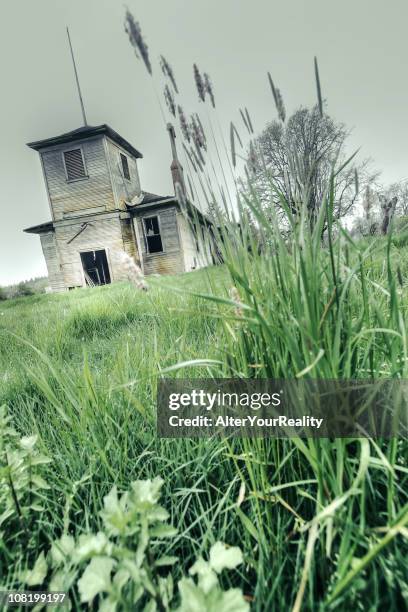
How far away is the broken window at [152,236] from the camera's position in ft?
49.4

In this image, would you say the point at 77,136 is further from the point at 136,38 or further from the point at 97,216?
the point at 136,38

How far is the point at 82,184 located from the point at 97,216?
1798 millimetres

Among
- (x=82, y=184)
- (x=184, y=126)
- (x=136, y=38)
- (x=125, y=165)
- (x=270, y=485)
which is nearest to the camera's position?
(x=270, y=485)

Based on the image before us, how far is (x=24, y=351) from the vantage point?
2561 millimetres

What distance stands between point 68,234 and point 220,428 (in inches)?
645

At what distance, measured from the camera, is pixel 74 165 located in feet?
47.6

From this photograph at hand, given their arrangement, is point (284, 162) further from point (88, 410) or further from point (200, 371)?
point (88, 410)

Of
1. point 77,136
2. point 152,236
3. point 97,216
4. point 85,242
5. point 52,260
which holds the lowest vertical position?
point 52,260

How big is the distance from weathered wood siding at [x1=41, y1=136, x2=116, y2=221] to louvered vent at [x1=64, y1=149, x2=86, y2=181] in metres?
0.22

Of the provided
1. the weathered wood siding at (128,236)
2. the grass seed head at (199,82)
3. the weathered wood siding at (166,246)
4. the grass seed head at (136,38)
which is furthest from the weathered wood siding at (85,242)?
the grass seed head at (136,38)

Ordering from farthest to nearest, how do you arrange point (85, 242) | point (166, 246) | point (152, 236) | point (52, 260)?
1. point (52, 260)
2. point (152, 236)
3. point (85, 242)
4. point (166, 246)

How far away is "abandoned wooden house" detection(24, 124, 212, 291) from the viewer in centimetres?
1423

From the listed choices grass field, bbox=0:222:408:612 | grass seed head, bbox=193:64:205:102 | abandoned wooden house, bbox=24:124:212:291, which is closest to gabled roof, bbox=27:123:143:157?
abandoned wooden house, bbox=24:124:212:291

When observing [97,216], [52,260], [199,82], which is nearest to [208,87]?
[199,82]
